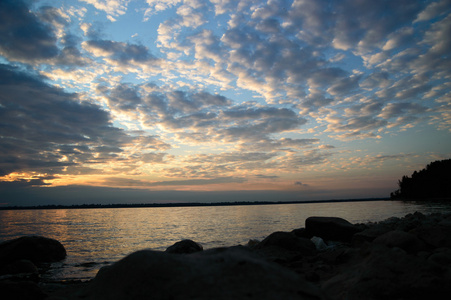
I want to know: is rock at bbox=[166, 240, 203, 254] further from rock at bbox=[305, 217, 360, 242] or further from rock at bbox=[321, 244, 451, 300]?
rock at bbox=[321, 244, 451, 300]

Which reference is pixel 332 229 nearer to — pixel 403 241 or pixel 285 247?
pixel 285 247

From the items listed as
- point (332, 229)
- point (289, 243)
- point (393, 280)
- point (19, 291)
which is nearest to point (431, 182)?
point (332, 229)

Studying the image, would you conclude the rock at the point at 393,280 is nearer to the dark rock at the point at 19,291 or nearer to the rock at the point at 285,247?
the rock at the point at 285,247

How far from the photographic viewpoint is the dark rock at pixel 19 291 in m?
5.32

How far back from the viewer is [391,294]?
11.9 feet

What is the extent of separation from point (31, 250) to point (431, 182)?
114m

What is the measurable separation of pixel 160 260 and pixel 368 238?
25.7 feet

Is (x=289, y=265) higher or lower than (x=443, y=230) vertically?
lower

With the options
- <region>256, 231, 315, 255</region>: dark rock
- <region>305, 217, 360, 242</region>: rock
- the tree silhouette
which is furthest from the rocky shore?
the tree silhouette

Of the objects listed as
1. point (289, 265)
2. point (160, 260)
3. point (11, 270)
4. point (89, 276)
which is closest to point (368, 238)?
point (289, 265)

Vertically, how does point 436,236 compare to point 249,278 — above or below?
below

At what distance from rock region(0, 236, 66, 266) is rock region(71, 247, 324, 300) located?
10699mm

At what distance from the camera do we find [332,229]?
1392 centimetres

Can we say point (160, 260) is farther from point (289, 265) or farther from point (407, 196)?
point (407, 196)
